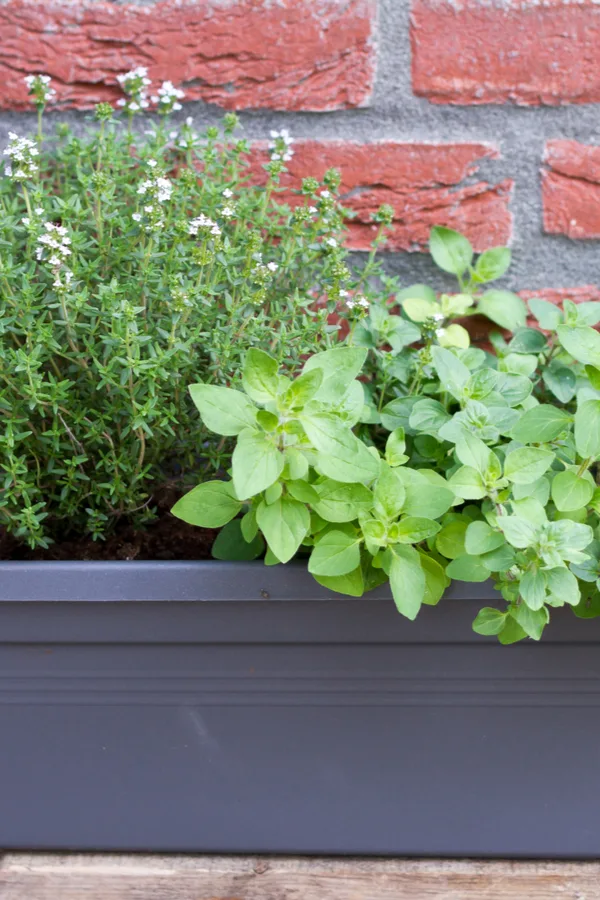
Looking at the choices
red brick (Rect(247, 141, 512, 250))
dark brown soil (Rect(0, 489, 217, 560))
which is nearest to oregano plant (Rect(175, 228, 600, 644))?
dark brown soil (Rect(0, 489, 217, 560))

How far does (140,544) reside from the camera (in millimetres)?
797

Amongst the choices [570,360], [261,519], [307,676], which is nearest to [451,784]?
[307,676]

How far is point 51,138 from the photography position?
2.85 feet

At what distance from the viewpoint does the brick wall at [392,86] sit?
92 centimetres

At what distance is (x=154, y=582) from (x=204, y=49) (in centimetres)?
66

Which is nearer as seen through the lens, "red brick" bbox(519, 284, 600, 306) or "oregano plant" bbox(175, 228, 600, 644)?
"oregano plant" bbox(175, 228, 600, 644)

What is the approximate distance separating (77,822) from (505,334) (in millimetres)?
731

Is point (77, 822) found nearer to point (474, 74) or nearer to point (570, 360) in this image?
point (570, 360)

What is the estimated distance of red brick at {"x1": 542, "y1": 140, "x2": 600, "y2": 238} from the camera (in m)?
0.95

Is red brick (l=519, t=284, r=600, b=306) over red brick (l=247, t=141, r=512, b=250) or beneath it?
beneath

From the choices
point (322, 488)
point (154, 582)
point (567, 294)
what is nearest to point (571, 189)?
point (567, 294)

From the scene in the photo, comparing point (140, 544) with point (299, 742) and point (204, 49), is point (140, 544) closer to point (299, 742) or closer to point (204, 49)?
point (299, 742)

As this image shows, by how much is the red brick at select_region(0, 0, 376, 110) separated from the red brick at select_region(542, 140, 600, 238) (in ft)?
0.82

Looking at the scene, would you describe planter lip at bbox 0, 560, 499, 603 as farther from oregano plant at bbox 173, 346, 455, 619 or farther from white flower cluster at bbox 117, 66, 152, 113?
white flower cluster at bbox 117, 66, 152, 113
